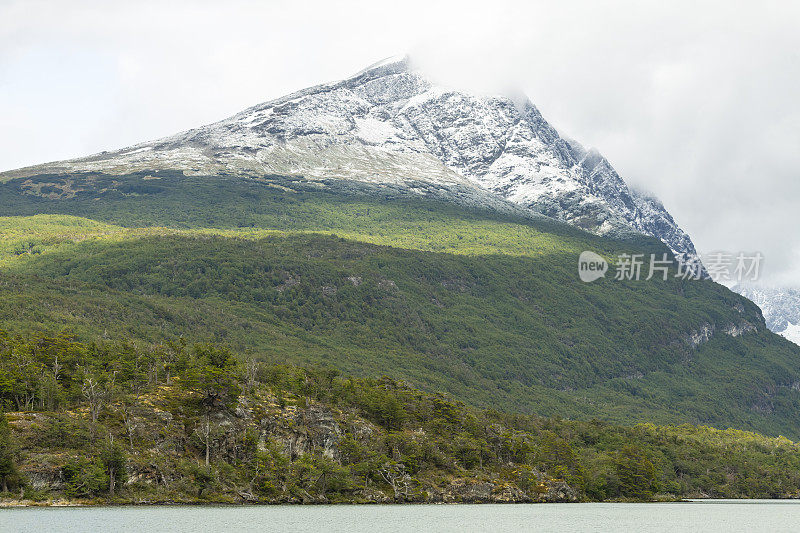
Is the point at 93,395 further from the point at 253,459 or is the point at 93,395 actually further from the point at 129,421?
the point at 253,459

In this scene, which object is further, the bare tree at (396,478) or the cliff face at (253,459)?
the bare tree at (396,478)

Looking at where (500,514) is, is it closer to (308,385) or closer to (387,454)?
(387,454)

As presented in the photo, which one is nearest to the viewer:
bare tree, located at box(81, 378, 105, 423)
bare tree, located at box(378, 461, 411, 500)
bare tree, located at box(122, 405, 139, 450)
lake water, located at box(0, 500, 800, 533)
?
lake water, located at box(0, 500, 800, 533)

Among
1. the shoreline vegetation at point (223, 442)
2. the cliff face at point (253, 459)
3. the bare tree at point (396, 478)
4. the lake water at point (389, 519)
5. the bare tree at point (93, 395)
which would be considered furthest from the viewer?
the bare tree at point (396, 478)

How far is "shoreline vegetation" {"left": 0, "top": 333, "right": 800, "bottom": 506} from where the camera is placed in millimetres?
133375

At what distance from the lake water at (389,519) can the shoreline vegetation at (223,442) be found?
6947 millimetres

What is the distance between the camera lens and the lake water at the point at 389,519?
4419 inches

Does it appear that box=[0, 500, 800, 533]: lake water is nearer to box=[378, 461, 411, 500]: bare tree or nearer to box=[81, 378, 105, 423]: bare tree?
box=[378, 461, 411, 500]: bare tree

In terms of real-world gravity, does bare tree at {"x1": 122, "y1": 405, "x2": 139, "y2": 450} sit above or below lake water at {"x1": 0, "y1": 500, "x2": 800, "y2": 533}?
above

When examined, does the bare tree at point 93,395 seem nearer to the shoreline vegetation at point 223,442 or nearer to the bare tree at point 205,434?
the shoreline vegetation at point 223,442

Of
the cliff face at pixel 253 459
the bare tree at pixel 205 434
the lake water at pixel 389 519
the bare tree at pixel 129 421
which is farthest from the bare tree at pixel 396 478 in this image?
the bare tree at pixel 129 421

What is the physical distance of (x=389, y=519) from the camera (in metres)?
132

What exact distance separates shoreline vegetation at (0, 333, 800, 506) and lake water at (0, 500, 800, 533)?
22.8 ft

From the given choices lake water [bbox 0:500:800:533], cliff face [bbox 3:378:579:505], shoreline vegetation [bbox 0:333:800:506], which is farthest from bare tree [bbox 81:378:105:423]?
lake water [bbox 0:500:800:533]
